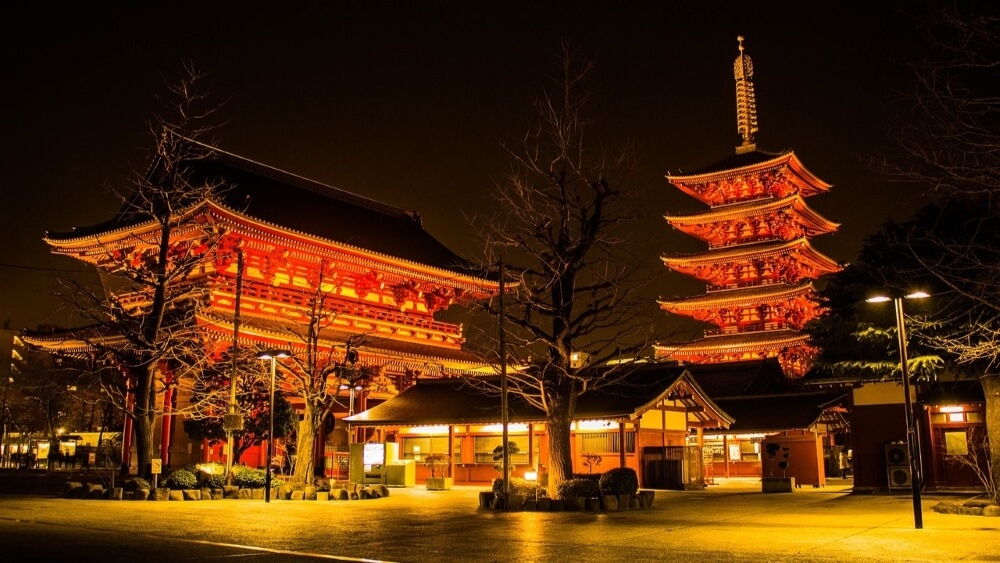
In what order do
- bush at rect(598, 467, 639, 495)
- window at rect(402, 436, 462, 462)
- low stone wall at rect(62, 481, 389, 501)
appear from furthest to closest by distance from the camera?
window at rect(402, 436, 462, 462)
low stone wall at rect(62, 481, 389, 501)
bush at rect(598, 467, 639, 495)

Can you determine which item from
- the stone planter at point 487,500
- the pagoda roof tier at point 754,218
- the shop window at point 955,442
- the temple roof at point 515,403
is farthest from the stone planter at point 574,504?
the pagoda roof tier at point 754,218

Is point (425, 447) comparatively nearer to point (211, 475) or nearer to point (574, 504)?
point (211, 475)

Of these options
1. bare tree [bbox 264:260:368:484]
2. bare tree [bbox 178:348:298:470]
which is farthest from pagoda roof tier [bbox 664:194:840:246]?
bare tree [bbox 178:348:298:470]

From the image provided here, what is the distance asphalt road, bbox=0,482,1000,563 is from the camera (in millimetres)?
11570

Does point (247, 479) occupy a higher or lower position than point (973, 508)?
higher

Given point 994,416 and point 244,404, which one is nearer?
point 994,416

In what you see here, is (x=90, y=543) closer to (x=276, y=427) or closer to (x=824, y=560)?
(x=824, y=560)

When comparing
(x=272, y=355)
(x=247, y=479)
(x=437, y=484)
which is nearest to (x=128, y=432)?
(x=247, y=479)

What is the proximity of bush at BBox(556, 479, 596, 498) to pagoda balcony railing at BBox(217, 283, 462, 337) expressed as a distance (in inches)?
630

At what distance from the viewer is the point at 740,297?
4975cm

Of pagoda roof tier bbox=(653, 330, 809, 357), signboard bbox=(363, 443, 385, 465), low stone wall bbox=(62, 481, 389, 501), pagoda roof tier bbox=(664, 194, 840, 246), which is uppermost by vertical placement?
pagoda roof tier bbox=(664, 194, 840, 246)

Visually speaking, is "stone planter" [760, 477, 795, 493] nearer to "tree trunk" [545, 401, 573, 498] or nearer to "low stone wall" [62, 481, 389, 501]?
"tree trunk" [545, 401, 573, 498]

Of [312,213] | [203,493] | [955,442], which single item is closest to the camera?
[203,493]

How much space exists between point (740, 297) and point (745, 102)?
15.0 m
